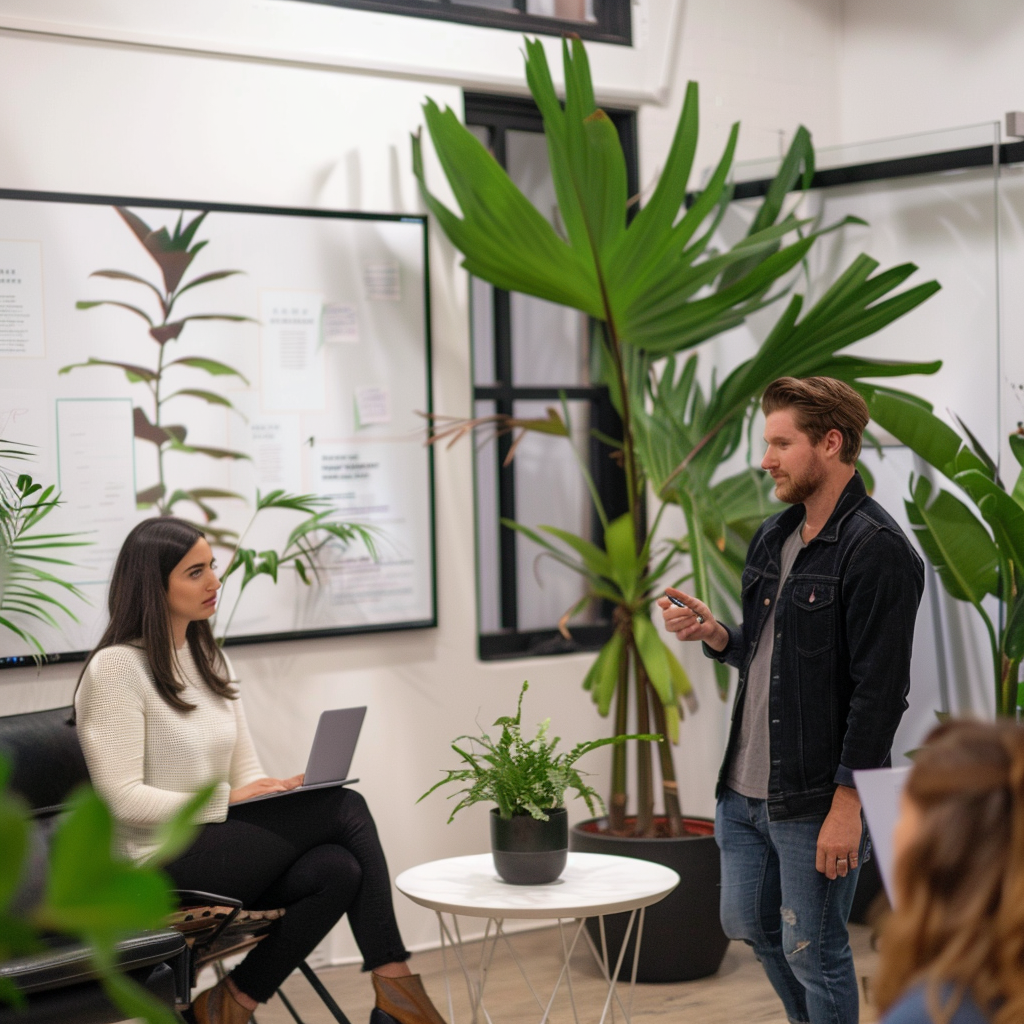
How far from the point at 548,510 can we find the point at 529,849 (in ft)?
6.32

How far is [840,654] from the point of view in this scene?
7.38 ft

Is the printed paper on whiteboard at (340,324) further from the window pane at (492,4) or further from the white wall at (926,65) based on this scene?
the white wall at (926,65)

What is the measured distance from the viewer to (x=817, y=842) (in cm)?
223

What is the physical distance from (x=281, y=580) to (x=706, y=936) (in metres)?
1.52

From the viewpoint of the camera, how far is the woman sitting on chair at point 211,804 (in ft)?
8.80

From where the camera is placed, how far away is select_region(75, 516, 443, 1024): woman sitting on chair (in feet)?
8.80

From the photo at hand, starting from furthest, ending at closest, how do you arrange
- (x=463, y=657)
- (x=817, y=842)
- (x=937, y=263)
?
(x=463, y=657) < (x=937, y=263) < (x=817, y=842)

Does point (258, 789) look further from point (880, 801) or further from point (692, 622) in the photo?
point (880, 801)

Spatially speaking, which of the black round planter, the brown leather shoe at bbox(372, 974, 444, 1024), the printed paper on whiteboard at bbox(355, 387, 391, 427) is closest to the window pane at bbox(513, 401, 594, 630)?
the printed paper on whiteboard at bbox(355, 387, 391, 427)

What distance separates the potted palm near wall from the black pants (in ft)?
2.77

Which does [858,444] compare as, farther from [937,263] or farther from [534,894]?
[937,263]

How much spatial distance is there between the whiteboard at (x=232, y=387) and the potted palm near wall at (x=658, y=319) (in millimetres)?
289

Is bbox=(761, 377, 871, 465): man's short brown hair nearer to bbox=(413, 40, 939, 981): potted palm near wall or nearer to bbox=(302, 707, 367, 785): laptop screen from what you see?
bbox=(413, 40, 939, 981): potted palm near wall

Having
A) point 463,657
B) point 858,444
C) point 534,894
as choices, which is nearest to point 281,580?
point 463,657
